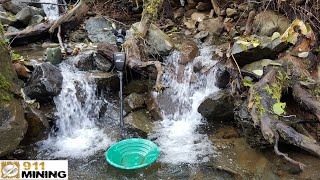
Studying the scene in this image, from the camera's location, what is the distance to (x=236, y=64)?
16.0ft

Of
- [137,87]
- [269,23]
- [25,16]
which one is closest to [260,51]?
[269,23]

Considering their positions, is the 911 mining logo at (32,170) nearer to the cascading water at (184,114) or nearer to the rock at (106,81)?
the cascading water at (184,114)

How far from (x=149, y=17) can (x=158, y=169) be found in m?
3.10

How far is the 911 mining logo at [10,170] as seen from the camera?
129 inches

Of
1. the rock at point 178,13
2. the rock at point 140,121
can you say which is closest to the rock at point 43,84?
the rock at point 140,121

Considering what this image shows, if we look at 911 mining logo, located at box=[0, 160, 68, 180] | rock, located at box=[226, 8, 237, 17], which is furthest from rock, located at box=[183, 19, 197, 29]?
911 mining logo, located at box=[0, 160, 68, 180]

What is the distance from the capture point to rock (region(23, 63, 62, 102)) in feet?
14.9

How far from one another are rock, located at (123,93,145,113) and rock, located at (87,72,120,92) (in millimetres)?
332

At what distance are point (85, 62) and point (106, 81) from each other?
2.32ft

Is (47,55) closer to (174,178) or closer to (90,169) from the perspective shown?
(90,169)

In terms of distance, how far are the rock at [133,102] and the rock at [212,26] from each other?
2652mm

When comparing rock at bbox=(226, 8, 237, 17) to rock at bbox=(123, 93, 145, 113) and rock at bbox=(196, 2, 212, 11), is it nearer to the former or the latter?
rock at bbox=(196, 2, 212, 11)

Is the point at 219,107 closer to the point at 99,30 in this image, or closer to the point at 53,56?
the point at 53,56

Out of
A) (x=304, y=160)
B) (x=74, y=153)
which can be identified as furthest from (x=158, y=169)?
(x=304, y=160)
